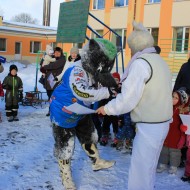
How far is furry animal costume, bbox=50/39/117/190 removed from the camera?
284cm

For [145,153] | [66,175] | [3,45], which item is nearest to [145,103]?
[145,153]

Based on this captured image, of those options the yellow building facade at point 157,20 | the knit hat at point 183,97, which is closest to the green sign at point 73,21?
the knit hat at point 183,97

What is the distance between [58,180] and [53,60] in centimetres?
412

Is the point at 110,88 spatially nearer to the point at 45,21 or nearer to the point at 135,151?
the point at 135,151

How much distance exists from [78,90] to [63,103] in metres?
0.30

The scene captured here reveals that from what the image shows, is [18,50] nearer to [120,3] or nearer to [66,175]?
[120,3]

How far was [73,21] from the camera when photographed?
7.59 meters

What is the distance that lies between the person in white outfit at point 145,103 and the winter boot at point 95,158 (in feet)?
3.17

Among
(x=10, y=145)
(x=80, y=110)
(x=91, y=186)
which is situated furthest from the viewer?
(x=10, y=145)

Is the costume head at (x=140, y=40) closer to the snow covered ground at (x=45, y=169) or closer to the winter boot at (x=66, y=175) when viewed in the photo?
the snow covered ground at (x=45, y=169)

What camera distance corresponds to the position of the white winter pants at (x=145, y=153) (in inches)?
99.3

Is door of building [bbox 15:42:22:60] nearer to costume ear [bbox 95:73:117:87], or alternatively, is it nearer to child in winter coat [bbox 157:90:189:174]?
child in winter coat [bbox 157:90:189:174]

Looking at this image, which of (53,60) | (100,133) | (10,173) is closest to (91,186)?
(10,173)

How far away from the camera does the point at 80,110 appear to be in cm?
282
